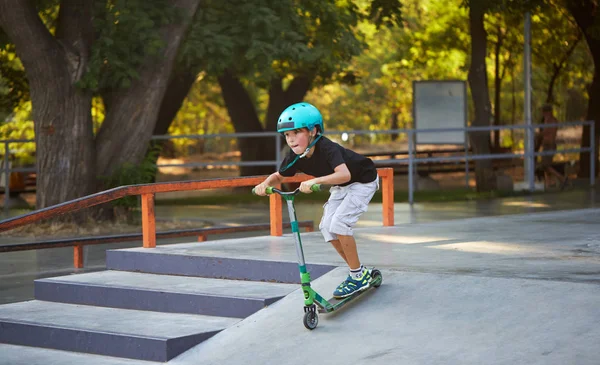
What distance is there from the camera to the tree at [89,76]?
16938 millimetres

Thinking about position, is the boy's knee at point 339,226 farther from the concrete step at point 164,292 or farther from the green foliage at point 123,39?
the green foliage at point 123,39

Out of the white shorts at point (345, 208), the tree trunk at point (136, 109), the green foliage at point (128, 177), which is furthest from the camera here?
the tree trunk at point (136, 109)

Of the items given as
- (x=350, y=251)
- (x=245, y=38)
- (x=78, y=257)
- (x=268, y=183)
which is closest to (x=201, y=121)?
(x=245, y=38)

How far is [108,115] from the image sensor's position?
18.1 meters

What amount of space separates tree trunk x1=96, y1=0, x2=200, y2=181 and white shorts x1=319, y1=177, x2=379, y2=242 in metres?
10.0

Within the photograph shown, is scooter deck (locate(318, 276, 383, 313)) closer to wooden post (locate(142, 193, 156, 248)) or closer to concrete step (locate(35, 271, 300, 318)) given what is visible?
concrete step (locate(35, 271, 300, 318))

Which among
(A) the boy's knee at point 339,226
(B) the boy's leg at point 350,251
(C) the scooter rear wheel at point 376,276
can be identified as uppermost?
(A) the boy's knee at point 339,226

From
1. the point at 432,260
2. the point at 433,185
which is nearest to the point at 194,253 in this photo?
the point at 432,260

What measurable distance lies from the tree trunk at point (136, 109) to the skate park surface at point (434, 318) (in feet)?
25.9

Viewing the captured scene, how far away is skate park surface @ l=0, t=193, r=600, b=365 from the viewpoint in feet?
22.9

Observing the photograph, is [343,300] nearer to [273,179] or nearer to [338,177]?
[338,177]

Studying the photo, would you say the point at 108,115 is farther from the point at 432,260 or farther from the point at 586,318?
the point at 586,318

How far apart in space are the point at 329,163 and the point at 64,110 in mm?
10257

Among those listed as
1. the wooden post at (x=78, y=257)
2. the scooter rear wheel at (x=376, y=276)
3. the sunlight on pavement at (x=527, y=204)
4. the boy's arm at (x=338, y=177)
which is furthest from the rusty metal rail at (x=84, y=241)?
the sunlight on pavement at (x=527, y=204)
